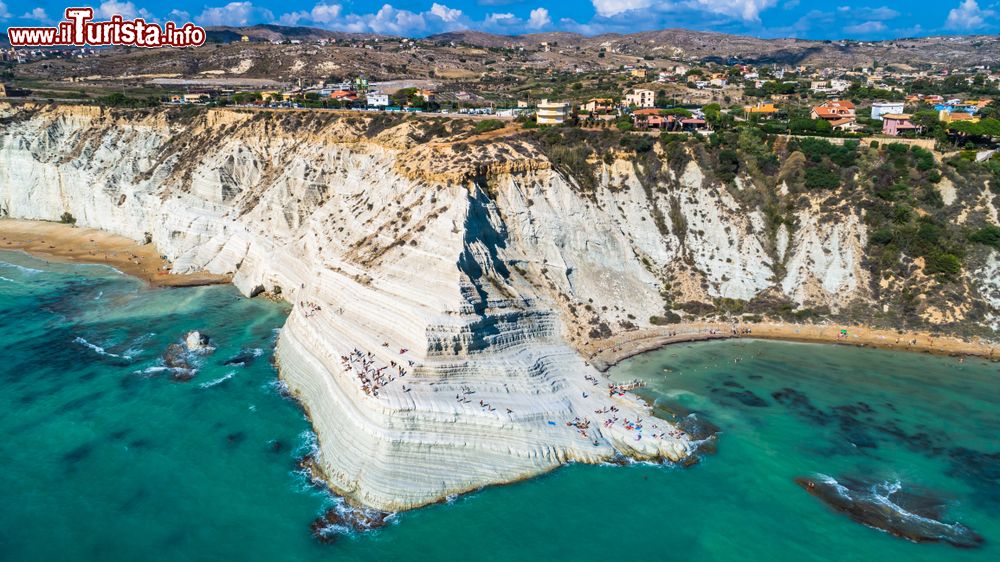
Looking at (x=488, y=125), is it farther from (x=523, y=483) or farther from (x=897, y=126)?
(x=897, y=126)

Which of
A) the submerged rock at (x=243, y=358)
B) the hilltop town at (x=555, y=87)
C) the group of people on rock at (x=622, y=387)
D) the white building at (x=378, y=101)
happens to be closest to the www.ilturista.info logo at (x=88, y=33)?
the hilltop town at (x=555, y=87)

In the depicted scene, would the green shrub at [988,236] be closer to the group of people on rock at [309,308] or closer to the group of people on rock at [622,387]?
the group of people on rock at [622,387]

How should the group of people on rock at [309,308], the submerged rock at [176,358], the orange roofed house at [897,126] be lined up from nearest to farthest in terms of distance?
Answer: the group of people on rock at [309,308] → the submerged rock at [176,358] → the orange roofed house at [897,126]

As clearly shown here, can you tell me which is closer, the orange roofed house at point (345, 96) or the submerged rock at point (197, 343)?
the submerged rock at point (197, 343)

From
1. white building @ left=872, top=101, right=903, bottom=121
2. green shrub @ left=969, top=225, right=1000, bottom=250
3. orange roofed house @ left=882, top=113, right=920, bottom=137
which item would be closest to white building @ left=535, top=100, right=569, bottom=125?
orange roofed house @ left=882, top=113, right=920, bottom=137

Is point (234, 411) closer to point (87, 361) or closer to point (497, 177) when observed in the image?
point (87, 361)

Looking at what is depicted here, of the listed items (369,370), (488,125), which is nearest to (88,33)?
(488,125)
